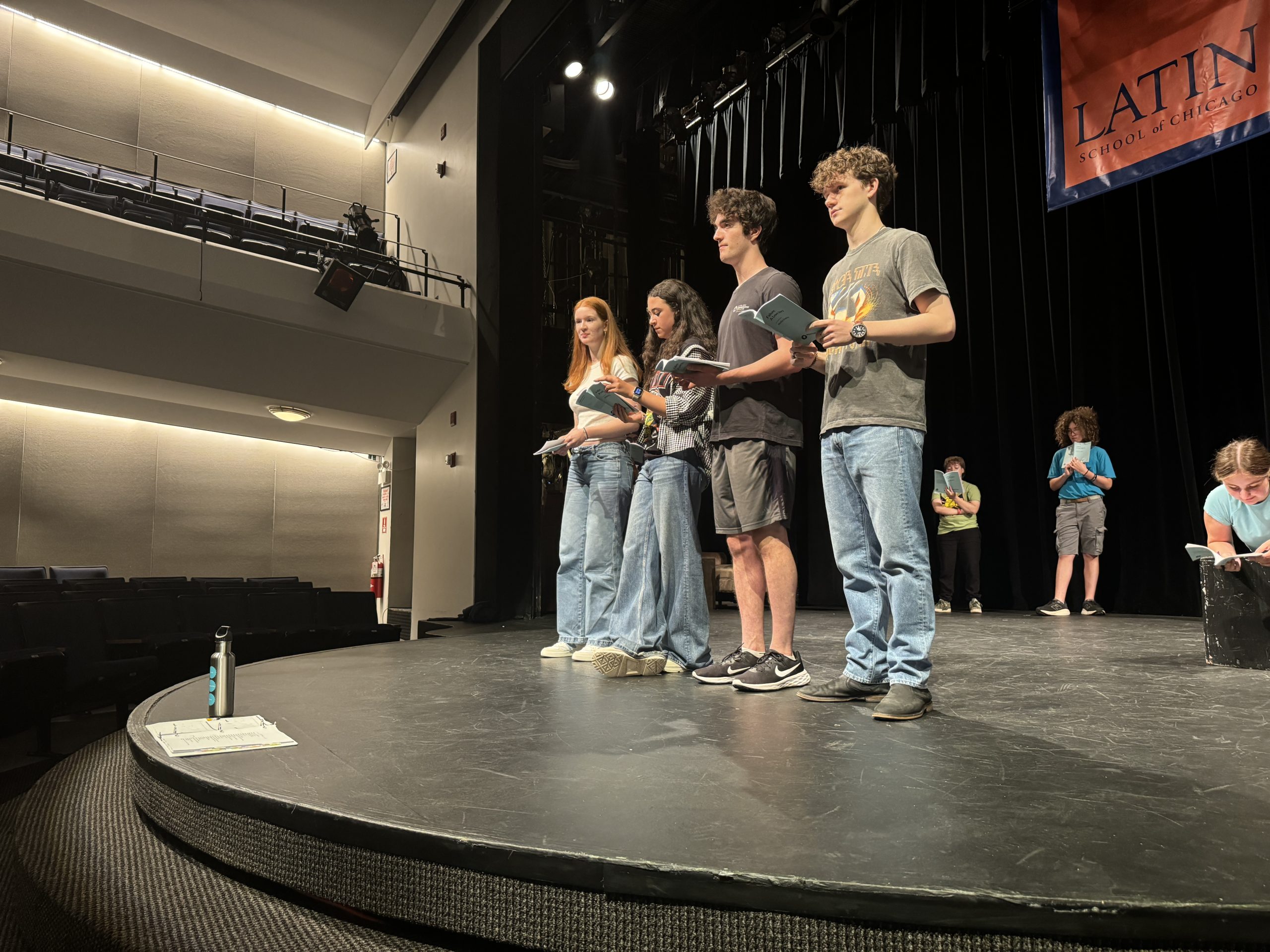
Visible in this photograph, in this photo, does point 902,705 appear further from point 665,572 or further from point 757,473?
point 665,572

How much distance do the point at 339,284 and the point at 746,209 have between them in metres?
5.72

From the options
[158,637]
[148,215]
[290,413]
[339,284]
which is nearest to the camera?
[158,637]

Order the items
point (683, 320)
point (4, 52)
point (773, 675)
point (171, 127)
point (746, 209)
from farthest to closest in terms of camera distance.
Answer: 1. point (171, 127)
2. point (4, 52)
3. point (683, 320)
4. point (746, 209)
5. point (773, 675)

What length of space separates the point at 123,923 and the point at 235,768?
0.91 feet

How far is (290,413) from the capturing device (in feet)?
27.3

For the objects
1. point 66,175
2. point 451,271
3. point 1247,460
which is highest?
point 66,175

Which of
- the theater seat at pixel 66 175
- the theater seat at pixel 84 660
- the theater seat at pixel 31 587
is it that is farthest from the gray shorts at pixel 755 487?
the theater seat at pixel 66 175

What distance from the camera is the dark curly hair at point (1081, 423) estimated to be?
189 inches

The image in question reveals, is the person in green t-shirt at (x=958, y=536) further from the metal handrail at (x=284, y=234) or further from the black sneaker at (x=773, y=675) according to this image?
the metal handrail at (x=284, y=234)

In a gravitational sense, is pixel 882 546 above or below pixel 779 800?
above

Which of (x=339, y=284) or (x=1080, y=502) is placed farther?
(x=339, y=284)

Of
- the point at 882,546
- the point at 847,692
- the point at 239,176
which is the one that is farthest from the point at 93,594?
the point at 239,176

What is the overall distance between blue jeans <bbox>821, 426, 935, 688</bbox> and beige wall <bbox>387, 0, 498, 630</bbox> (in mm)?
5299

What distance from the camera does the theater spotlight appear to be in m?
7.07
